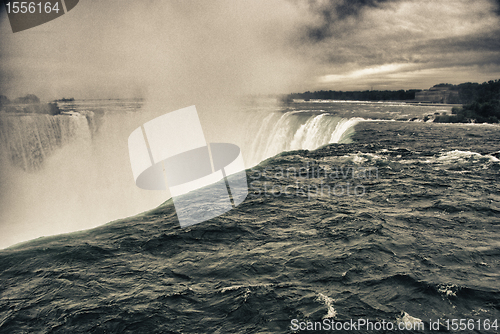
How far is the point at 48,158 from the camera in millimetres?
43344

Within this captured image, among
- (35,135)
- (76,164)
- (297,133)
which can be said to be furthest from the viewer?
(76,164)

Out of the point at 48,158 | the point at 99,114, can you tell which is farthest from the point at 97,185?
the point at 99,114

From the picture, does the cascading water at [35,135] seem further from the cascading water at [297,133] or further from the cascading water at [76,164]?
the cascading water at [297,133]

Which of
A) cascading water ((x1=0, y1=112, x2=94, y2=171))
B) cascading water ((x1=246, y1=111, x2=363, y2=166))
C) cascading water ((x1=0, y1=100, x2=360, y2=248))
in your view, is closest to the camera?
cascading water ((x1=246, y1=111, x2=363, y2=166))

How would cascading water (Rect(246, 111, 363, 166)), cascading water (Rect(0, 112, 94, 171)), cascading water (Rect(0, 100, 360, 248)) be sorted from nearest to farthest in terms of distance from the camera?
cascading water (Rect(246, 111, 363, 166))
cascading water (Rect(0, 100, 360, 248))
cascading water (Rect(0, 112, 94, 171))

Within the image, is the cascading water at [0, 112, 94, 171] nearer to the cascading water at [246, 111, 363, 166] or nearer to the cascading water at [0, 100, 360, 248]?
the cascading water at [0, 100, 360, 248]

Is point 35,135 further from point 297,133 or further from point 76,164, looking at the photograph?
point 297,133

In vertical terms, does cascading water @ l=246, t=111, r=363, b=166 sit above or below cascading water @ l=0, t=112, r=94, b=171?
below

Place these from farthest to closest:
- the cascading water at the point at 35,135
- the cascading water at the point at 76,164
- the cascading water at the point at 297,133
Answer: the cascading water at the point at 35,135
the cascading water at the point at 76,164
the cascading water at the point at 297,133

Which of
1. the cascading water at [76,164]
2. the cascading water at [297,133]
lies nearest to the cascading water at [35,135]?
the cascading water at [76,164]

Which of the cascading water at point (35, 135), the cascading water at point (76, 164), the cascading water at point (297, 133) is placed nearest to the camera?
the cascading water at point (297, 133)

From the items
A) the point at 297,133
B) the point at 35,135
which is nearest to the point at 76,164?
Result: the point at 35,135

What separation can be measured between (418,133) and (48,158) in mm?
52312

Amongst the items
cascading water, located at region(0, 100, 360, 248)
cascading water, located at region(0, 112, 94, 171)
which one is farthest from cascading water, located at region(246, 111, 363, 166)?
cascading water, located at region(0, 112, 94, 171)
